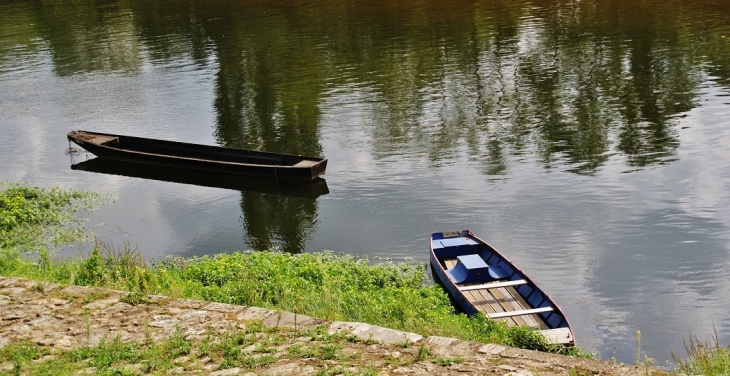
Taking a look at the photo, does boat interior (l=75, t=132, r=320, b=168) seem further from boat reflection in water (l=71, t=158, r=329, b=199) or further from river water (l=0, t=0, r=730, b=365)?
river water (l=0, t=0, r=730, b=365)

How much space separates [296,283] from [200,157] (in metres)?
13.6

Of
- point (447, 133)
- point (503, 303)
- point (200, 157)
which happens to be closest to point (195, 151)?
point (200, 157)

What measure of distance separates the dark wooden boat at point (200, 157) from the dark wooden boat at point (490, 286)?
748 centimetres

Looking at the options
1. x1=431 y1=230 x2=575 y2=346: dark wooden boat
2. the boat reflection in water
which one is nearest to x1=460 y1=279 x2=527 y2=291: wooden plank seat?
x1=431 y1=230 x2=575 y2=346: dark wooden boat

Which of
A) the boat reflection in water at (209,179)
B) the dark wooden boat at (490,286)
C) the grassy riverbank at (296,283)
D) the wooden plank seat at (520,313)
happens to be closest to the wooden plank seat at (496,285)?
the dark wooden boat at (490,286)

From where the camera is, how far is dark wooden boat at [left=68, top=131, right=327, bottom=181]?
25.5 metres

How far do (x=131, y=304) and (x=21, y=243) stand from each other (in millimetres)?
10171

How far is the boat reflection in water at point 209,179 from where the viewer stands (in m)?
25.5

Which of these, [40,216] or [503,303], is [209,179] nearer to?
[40,216]

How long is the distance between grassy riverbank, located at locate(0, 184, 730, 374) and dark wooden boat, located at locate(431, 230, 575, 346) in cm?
42

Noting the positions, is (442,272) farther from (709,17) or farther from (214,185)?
(709,17)

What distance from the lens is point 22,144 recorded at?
104 ft

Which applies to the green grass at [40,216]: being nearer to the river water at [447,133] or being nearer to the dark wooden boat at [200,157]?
the river water at [447,133]

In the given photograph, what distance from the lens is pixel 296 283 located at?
1560cm
